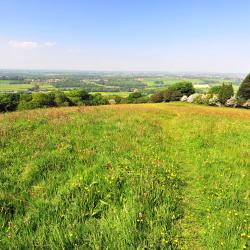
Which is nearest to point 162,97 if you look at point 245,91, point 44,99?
point 245,91

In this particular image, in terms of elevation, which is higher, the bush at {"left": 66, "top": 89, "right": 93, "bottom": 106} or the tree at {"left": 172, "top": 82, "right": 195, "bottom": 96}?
the tree at {"left": 172, "top": 82, "right": 195, "bottom": 96}

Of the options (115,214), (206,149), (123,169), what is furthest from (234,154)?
(115,214)

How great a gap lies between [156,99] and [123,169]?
5587 cm

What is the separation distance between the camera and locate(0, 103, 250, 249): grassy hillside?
3.97m

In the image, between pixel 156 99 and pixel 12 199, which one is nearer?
pixel 12 199

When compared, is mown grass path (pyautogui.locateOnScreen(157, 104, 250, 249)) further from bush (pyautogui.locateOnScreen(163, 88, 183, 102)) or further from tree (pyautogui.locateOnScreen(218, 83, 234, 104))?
bush (pyautogui.locateOnScreen(163, 88, 183, 102))

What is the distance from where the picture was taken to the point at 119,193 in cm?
544

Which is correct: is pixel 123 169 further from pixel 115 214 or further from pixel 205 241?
pixel 205 241

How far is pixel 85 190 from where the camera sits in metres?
5.36

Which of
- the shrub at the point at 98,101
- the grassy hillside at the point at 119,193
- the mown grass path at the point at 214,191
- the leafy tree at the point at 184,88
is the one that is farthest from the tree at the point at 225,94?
the grassy hillside at the point at 119,193

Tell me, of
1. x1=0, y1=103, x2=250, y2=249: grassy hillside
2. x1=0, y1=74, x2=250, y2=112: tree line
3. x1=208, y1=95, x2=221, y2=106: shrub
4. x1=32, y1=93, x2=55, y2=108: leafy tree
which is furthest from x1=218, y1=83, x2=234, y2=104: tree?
x1=32, y1=93, x2=55, y2=108: leafy tree

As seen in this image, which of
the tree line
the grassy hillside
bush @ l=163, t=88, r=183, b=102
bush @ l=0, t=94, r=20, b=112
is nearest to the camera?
the grassy hillside

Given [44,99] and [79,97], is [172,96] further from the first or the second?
[44,99]

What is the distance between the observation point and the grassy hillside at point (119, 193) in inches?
156
